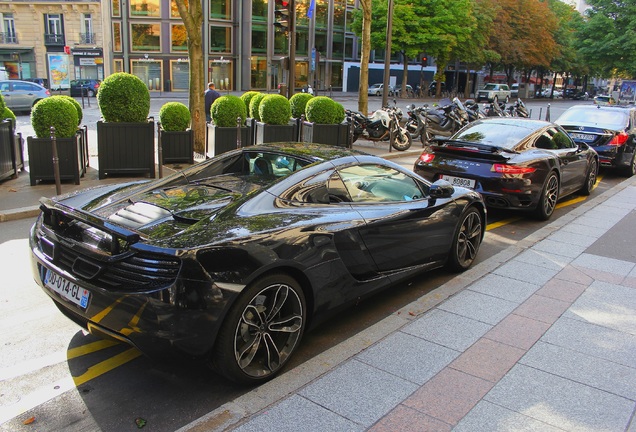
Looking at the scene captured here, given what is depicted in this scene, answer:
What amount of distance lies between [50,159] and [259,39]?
4572 centimetres

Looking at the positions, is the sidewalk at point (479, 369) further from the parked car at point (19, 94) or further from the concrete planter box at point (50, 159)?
the parked car at point (19, 94)

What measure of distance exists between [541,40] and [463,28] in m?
16.0

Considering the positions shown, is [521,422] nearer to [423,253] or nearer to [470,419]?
[470,419]

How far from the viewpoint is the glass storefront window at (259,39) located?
169 ft

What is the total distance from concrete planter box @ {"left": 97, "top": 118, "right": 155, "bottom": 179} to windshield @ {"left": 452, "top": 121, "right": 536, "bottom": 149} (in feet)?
18.2

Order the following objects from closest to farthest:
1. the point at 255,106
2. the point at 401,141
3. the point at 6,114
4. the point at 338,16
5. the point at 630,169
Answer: the point at 6,114
the point at 255,106
the point at 630,169
the point at 401,141
the point at 338,16

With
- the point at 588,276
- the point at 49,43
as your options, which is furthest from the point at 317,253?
the point at 49,43

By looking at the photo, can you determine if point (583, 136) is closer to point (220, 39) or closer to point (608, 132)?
point (608, 132)

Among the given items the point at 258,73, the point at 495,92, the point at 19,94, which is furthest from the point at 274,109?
the point at 495,92

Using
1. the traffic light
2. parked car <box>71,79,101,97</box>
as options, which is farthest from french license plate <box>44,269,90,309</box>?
parked car <box>71,79,101,97</box>

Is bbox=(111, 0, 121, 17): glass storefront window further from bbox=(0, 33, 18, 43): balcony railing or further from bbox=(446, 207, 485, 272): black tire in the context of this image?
bbox=(446, 207, 485, 272): black tire

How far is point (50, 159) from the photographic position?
927cm

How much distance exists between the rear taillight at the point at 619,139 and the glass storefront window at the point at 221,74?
41.8 m

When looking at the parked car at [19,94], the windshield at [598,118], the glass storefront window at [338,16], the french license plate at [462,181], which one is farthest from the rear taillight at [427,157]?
the glass storefront window at [338,16]
